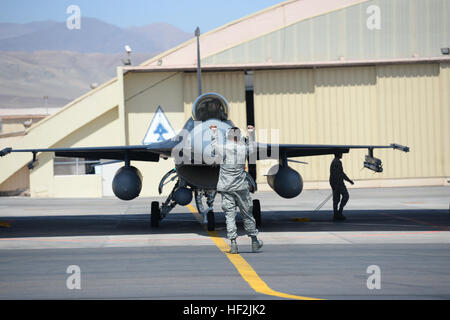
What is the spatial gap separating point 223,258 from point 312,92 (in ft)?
71.4

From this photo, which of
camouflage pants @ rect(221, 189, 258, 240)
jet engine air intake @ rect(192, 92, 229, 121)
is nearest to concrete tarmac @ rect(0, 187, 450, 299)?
camouflage pants @ rect(221, 189, 258, 240)

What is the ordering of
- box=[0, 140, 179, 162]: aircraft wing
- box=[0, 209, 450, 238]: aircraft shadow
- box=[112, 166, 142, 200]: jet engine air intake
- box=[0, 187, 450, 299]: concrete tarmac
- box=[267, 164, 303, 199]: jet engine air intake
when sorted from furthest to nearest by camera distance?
box=[112, 166, 142, 200]: jet engine air intake < box=[267, 164, 303, 199]: jet engine air intake < box=[0, 209, 450, 238]: aircraft shadow < box=[0, 140, 179, 162]: aircraft wing < box=[0, 187, 450, 299]: concrete tarmac

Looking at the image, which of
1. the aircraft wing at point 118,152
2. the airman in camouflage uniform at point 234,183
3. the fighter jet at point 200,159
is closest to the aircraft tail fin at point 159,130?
the aircraft wing at point 118,152

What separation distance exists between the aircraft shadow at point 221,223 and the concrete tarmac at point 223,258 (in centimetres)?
3

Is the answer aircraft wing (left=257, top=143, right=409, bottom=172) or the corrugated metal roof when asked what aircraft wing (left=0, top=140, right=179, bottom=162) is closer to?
aircraft wing (left=257, top=143, right=409, bottom=172)

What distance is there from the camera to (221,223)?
1556 centimetres

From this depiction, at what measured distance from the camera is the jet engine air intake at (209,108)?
13461mm

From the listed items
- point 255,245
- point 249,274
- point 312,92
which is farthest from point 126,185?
point 312,92

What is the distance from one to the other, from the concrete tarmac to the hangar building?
12.0 meters

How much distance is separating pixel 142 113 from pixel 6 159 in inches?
286

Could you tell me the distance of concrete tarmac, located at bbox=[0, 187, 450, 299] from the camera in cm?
695
